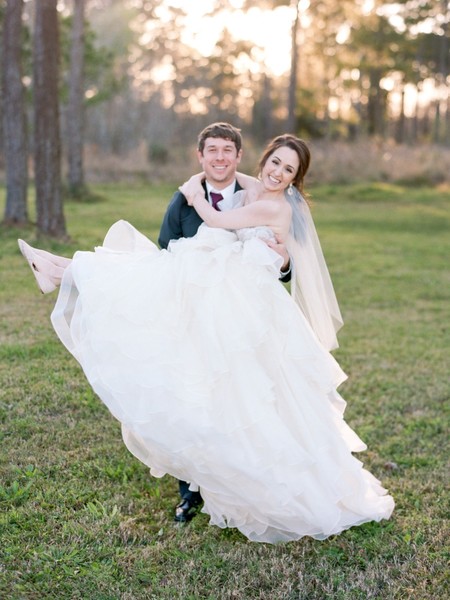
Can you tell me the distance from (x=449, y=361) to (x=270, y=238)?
4.03m

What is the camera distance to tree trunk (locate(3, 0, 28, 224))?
40.9 feet

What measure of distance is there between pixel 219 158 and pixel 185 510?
6.08ft

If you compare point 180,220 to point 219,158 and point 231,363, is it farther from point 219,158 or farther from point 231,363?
point 231,363

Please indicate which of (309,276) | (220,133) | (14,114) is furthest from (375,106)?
(220,133)

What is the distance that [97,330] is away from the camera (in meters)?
3.42

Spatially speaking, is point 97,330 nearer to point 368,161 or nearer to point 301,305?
point 301,305

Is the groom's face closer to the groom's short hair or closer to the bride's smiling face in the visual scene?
the groom's short hair

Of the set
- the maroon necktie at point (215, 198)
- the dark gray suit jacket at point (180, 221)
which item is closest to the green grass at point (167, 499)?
the dark gray suit jacket at point (180, 221)

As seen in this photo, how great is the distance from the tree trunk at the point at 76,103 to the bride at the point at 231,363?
16.9 meters

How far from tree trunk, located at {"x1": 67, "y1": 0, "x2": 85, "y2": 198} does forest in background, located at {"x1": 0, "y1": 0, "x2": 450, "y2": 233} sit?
0.04 metres

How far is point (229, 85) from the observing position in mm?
41750

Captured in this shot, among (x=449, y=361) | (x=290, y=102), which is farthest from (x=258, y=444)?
(x=290, y=102)

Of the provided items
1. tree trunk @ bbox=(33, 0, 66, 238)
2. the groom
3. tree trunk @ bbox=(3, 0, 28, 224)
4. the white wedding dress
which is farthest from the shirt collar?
tree trunk @ bbox=(3, 0, 28, 224)

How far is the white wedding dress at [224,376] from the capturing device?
327 centimetres
